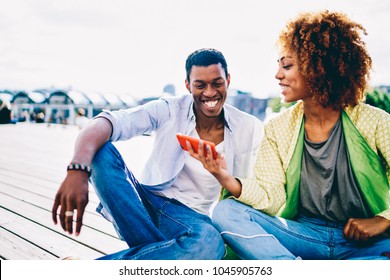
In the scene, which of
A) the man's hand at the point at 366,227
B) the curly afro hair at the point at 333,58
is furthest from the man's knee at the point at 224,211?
the curly afro hair at the point at 333,58

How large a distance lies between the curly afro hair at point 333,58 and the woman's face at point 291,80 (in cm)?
2

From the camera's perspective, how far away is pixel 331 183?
5.25 ft

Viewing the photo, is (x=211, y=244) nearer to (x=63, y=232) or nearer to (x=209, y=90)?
(x=209, y=90)

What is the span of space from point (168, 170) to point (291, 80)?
73cm

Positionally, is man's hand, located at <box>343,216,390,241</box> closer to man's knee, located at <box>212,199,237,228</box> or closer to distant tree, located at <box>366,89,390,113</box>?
man's knee, located at <box>212,199,237,228</box>

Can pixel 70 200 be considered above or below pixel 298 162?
below

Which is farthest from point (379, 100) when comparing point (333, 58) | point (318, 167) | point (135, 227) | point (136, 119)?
point (135, 227)

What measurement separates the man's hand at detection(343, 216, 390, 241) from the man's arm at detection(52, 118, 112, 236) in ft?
3.49

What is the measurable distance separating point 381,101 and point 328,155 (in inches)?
509

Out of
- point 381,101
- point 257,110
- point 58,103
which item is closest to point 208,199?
point 381,101

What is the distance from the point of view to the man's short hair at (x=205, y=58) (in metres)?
1.95

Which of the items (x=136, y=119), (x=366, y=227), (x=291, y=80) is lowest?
(x=366, y=227)
